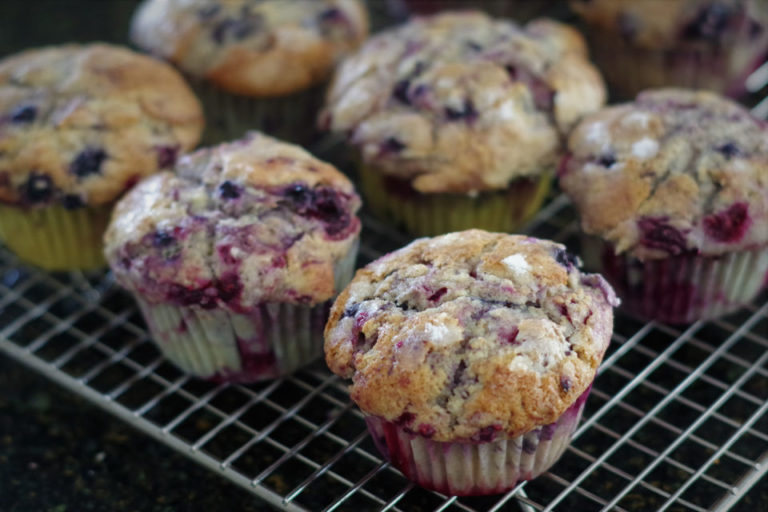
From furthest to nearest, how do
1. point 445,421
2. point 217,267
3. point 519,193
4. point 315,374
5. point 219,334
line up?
point 519,193 < point 315,374 < point 219,334 < point 217,267 < point 445,421

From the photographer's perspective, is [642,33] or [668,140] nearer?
[668,140]

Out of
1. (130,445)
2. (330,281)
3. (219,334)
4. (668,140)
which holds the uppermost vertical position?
(668,140)

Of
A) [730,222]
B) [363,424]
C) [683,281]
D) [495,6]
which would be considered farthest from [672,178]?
[495,6]

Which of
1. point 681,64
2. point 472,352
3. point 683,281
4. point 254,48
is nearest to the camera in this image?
point 472,352

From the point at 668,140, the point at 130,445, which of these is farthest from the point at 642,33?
the point at 130,445

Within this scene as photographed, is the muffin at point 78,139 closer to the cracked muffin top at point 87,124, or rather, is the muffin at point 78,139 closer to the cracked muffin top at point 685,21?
the cracked muffin top at point 87,124

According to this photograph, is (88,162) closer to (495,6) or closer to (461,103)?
(461,103)

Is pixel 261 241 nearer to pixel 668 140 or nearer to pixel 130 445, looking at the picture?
pixel 130 445
